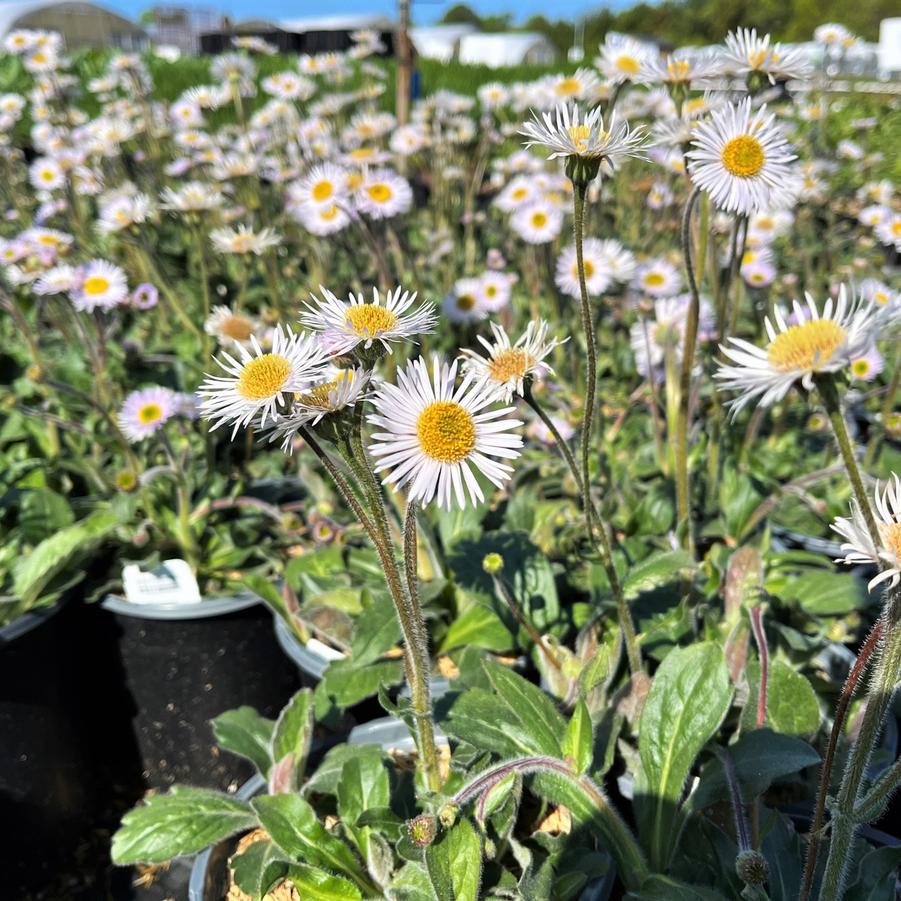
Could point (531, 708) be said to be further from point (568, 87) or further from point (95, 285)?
point (568, 87)

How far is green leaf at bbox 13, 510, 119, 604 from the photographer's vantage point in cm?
184

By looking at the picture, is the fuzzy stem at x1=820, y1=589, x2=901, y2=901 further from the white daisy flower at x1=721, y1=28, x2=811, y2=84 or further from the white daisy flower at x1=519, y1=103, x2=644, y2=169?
the white daisy flower at x1=721, y1=28, x2=811, y2=84

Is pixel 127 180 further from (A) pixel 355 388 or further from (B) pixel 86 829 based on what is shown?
(A) pixel 355 388

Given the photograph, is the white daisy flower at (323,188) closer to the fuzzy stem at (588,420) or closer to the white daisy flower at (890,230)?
the fuzzy stem at (588,420)

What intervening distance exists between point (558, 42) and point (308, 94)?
4882cm

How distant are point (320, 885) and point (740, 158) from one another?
48.3 inches

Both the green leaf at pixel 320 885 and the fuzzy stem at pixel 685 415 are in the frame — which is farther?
the fuzzy stem at pixel 685 415

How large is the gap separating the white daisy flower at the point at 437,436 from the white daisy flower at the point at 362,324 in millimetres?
47

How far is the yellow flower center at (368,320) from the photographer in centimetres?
93

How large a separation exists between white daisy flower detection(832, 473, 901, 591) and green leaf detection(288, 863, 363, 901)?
31.7 inches

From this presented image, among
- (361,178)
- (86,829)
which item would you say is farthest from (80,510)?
(361,178)

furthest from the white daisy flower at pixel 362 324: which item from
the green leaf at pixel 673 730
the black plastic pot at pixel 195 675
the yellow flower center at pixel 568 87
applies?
the yellow flower center at pixel 568 87

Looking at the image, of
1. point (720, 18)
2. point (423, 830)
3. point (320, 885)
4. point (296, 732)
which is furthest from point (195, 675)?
point (720, 18)

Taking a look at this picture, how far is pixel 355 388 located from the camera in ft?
2.77
